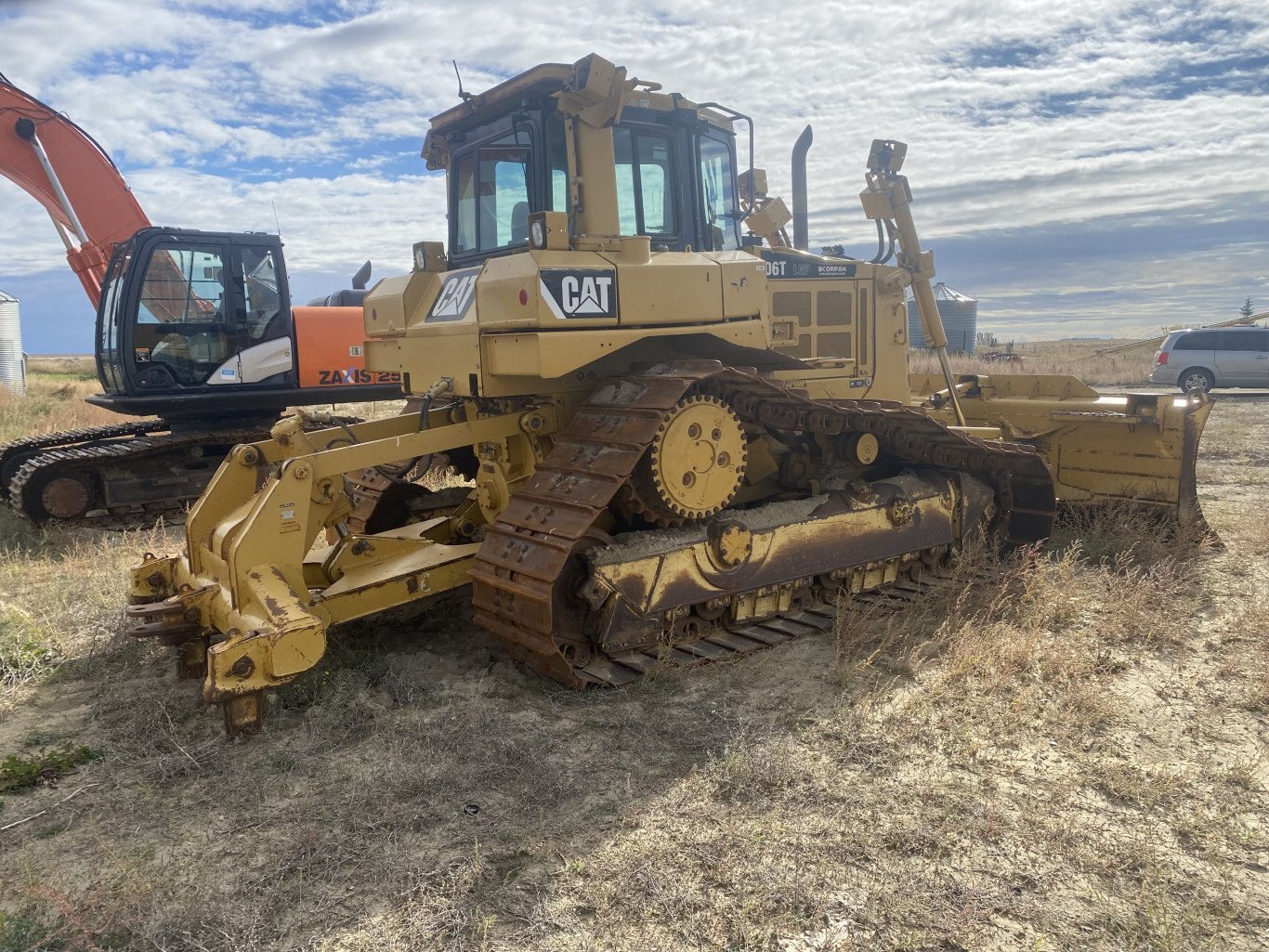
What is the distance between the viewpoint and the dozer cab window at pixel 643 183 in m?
5.68

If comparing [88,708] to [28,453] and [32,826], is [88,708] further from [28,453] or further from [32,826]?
[28,453]

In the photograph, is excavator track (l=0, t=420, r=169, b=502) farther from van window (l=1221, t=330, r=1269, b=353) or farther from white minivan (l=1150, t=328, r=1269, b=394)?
van window (l=1221, t=330, r=1269, b=353)

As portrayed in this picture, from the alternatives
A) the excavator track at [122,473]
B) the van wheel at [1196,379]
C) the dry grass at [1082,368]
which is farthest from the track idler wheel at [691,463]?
the dry grass at [1082,368]

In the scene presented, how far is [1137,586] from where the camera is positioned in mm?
6461

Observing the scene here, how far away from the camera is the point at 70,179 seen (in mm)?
11602

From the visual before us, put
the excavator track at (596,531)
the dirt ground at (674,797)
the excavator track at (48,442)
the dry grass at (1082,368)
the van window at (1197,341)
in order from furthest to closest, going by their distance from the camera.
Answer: the dry grass at (1082,368) → the van window at (1197,341) → the excavator track at (48,442) → the excavator track at (596,531) → the dirt ground at (674,797)

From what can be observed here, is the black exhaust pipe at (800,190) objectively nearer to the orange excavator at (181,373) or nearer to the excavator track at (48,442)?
the orange excavator at (181,373)

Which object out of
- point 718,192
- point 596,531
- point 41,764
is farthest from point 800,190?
point 41,764

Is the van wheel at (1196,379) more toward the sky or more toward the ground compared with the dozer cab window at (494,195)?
more toward the ground

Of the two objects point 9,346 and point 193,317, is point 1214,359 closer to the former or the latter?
point 193,317

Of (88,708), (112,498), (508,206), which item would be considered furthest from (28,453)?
(508,206)

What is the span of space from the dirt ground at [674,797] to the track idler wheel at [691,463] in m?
0.95

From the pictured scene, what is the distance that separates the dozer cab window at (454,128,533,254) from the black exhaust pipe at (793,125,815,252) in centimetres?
220

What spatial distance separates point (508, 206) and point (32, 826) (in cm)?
416
